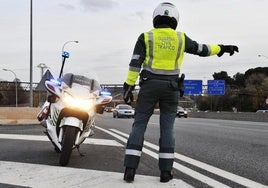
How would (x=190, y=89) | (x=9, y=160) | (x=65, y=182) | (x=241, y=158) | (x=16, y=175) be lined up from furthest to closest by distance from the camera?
(x=190, y=89), (x=241, y=158), (x=9, y=160), (x=16, y=175), (x=65, y=182)

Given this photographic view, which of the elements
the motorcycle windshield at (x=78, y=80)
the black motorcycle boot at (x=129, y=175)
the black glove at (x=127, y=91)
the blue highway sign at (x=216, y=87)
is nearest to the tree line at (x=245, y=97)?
the blue highway sign at (x=216, y=87)

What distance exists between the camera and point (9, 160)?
680 cm

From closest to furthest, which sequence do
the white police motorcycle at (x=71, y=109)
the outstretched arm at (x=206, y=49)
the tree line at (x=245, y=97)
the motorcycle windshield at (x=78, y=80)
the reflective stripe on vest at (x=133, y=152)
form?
the reflective stripe on vest at (x=133, y=152), the outstretched arm at (x=206, y=49), the white police motorcycle at (x=71, y=109), the motorcycle windshield at (x=78, y=80), the tree line at (x=245, y=97)

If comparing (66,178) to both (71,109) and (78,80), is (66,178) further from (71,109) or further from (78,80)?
(78,80)

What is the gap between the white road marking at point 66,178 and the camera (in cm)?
508

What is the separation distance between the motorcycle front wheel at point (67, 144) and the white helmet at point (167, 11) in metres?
1.84

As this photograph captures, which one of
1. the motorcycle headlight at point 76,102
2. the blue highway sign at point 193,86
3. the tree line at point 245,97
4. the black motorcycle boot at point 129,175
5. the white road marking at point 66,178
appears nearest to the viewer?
the white road marking at point 66,178

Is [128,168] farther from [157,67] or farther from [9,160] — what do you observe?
[9,160]

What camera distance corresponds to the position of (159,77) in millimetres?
5617

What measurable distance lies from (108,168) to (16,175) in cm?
122

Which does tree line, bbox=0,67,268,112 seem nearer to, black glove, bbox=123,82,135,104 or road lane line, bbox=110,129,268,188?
road lane line, bbox=110,129,268,188

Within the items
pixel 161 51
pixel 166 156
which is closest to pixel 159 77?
pixel 161 51

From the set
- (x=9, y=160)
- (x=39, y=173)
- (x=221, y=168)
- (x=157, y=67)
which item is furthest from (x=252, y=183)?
(x=9, y=160)

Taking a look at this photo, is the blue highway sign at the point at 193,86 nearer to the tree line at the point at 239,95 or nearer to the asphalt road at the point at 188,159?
the tree line at the point at 239,95
